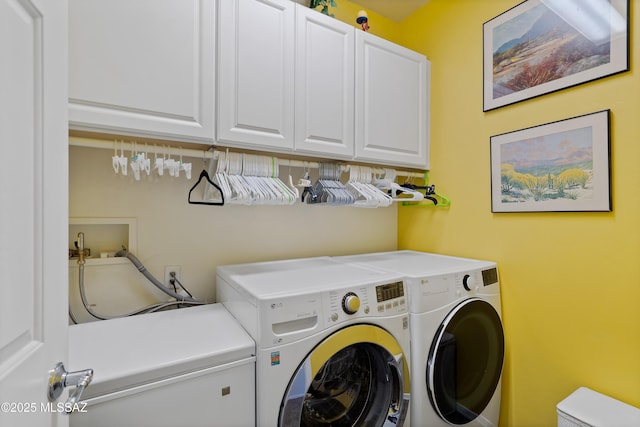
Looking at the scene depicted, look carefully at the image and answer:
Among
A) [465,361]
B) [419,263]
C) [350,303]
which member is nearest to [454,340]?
[465,361]

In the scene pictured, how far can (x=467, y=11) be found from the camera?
1854 millimetres

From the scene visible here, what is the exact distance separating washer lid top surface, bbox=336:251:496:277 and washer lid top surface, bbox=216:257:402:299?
0.39 feet

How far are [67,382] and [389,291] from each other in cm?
107

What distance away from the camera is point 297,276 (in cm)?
140

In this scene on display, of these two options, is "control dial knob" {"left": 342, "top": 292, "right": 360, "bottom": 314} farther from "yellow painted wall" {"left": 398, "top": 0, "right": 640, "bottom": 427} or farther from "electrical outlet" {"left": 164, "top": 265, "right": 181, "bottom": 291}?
"yellow painted wall" {"left": 398, "top": 0, "right": 640, "bottom": 427}

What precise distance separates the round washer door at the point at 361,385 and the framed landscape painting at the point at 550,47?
1.46m

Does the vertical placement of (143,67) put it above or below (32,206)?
above

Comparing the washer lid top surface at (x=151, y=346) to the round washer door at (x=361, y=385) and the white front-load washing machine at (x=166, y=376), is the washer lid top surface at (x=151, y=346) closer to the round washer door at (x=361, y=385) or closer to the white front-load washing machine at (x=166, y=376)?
the white front-load washing machine at (x=166, y=376)

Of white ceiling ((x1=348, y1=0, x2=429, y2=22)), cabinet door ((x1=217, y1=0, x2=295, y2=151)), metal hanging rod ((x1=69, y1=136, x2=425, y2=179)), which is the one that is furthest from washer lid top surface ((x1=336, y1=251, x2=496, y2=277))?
white ceiling ((x1=348, y1=0, x2=429, y2=22))

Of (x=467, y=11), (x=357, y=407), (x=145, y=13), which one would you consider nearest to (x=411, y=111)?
(x=467, y=11)

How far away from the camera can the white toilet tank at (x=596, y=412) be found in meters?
1.14

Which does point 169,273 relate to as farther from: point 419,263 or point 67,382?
point 419,263

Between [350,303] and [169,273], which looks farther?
[169,273]

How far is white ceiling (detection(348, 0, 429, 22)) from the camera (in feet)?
6.90
